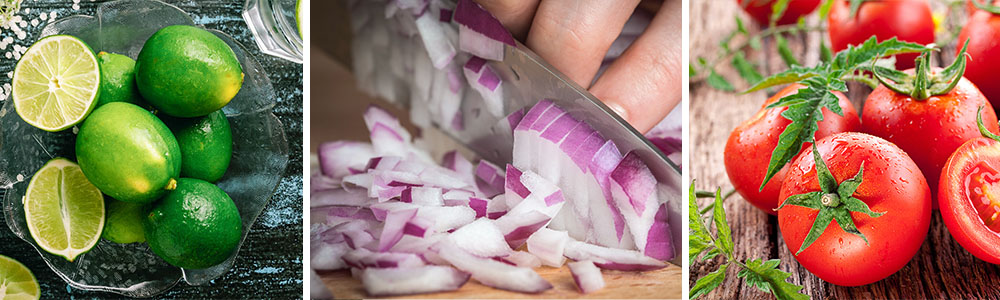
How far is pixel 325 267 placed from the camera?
0.76 meters

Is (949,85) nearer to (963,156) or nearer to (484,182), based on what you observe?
(963,156)

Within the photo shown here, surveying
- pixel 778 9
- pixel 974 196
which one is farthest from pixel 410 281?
pixel 778 9

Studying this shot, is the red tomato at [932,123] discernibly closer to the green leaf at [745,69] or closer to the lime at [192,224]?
the green leaf at [745,69]

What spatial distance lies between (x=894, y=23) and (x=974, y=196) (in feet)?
1.48

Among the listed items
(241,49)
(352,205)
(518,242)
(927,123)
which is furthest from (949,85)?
(241,49)

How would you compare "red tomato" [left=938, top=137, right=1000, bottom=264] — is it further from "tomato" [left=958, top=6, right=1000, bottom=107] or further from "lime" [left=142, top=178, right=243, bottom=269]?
"lime" [left=142, top=178, right=243, bottom=269]

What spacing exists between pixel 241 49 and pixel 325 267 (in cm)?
25

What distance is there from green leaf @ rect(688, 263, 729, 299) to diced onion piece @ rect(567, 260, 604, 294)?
13cm

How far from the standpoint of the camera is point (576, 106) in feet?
2.45

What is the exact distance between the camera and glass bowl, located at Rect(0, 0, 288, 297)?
0.79 meters

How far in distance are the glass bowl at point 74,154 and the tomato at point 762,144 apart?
0.52 m

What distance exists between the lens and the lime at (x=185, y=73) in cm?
70

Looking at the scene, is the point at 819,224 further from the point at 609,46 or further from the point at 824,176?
the point at 609,46

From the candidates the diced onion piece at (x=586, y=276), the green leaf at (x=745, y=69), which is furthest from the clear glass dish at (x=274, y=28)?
the green leaf at (x=745, y=69)
